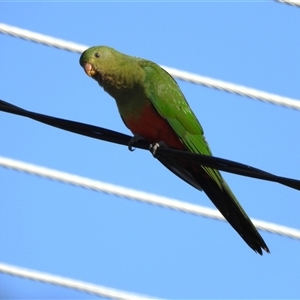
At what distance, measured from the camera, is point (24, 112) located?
456cm

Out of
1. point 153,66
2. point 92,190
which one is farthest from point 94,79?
point 92,190

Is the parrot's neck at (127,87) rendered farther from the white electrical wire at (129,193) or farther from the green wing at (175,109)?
the white electrical wire at (129,193)

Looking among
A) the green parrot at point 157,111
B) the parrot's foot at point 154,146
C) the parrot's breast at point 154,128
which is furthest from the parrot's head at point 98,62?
the parrot's foot at point 154,146

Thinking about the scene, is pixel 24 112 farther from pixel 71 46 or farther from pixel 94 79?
pixel 71 46

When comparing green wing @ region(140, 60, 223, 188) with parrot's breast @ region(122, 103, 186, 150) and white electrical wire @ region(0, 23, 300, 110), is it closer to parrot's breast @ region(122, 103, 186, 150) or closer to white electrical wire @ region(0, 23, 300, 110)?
parrot's breast @ region(122, 103, 186, 150)

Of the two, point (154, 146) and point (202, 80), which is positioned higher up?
point (202, 80)

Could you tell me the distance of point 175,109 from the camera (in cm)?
594

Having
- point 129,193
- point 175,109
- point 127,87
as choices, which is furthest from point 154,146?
point 129,193

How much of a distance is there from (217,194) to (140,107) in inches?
32.9

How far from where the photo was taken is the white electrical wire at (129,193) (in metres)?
6.58

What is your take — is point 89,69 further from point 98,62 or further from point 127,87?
point 127,87

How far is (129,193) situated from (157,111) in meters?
1.00

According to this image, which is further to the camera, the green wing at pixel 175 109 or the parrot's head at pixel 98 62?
the parrot's head at pixel 98 62

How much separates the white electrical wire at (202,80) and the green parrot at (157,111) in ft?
1.43
